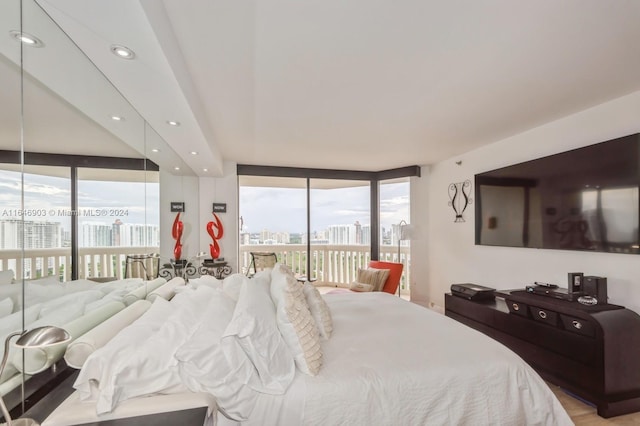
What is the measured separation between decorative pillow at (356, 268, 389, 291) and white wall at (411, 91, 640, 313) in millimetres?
1115

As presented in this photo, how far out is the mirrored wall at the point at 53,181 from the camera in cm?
107

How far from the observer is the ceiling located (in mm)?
1418

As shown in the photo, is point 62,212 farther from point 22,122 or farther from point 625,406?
point 625,406

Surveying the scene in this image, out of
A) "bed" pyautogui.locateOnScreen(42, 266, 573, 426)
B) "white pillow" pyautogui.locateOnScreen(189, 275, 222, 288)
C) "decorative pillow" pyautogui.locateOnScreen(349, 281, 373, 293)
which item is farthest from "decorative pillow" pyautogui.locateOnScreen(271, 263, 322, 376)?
"decorative pillow" pyautogui.locateOnScreen(349, 281, 373, 293)

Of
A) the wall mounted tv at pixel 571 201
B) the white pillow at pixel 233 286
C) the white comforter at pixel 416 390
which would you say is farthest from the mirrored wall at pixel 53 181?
the wall mounted tv at pixel 571 201

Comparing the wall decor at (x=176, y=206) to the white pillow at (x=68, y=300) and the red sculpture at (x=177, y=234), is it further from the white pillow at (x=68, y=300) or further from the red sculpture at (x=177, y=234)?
the white pillow at (x=68, y=300)

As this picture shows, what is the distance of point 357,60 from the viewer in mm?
1879

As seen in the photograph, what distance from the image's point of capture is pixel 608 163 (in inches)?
94.4

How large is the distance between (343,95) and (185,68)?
116 centimetres

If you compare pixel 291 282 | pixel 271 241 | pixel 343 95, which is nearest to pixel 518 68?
pixel 343 95

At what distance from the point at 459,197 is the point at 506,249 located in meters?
1.02

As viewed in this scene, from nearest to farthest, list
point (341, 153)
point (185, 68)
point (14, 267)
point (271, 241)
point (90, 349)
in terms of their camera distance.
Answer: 1. point (14, 267)
2. point (90, 349)
3. point (185, 68)
4. point (341, 153)
5. point (271, 241)

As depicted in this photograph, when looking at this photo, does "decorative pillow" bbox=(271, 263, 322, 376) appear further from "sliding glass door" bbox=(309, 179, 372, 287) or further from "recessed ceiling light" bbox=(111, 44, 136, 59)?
"sliding glass door" bbox=(309, 179, 372, 287)

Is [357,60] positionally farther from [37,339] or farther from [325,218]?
[325,218]
